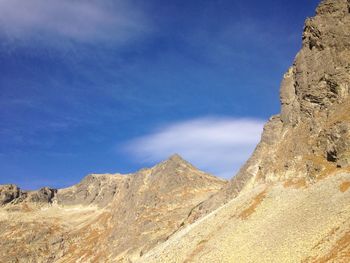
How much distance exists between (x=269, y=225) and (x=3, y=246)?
465 ft

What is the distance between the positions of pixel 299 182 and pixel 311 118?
19.5 m

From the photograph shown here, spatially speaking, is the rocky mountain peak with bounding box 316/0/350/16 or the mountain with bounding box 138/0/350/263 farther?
the rocky mountain peak with bounding box 316/0/350/16

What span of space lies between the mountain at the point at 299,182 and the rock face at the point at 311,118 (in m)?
0.22

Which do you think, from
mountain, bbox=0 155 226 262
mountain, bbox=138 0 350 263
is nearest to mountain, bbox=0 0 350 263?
mountain, bbox=138 0 350 263

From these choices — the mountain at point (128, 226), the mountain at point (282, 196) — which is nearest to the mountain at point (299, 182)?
the mountain at point (282, 196)

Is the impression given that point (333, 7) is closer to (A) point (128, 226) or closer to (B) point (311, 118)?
(B) point (311, 118)

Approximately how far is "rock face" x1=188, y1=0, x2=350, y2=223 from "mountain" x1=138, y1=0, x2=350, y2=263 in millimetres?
220

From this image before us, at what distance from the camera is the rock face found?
83000mm

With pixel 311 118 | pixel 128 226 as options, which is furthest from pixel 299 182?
pixel 128 226

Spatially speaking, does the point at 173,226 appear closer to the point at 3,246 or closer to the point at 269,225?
the point at 269,225

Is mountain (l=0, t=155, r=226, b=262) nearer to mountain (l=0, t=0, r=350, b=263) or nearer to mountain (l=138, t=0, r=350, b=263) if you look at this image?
mountain (l=0, t=0, r=350, b=263)

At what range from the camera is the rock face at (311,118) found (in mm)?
83000

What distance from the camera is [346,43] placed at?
97438 millimetres

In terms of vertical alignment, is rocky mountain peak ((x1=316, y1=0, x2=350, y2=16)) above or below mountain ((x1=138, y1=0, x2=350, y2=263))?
above
